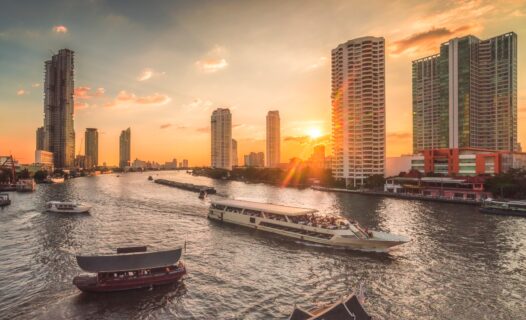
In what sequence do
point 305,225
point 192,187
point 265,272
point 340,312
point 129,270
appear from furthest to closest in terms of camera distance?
point 192,187 → point 305,225 → point 265,272 → point 129,270 → point 340,312

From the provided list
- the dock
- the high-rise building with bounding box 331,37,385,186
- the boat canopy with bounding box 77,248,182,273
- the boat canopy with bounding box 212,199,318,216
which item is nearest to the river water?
the boat canopy with bounding box 77,248,182,273

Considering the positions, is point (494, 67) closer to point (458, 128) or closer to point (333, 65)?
point (458, 128)

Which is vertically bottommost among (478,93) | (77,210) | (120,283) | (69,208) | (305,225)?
(120,283)

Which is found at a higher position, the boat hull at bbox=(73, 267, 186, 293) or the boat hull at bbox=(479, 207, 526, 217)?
the boat hull at bbox=(479, 207, 526, 217)

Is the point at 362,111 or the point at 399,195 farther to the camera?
the point at 362,111

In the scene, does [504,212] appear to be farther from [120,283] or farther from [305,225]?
[120,283]

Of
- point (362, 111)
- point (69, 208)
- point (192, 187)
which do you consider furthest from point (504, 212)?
point (192, 187)

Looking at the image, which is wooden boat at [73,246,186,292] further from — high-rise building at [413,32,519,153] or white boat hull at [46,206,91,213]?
high-rise building at [413,32,519,153]

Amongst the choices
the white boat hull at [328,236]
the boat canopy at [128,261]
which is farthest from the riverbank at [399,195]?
the boat canopy at [128,261]
